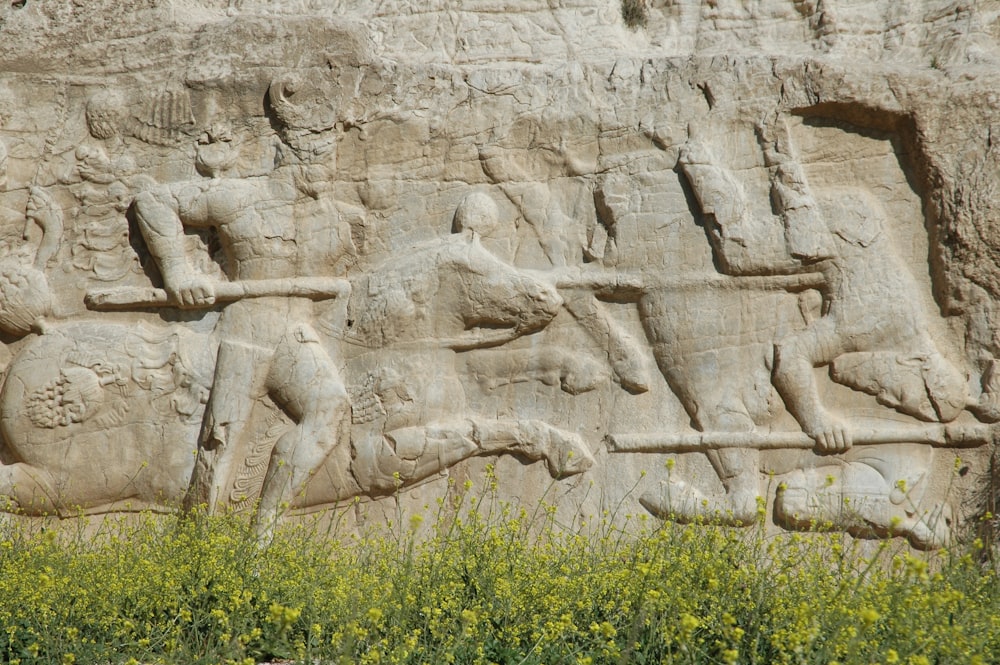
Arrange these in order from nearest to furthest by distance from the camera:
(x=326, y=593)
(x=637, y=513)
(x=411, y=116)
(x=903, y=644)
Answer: (x=903, y=644), (x=326, y=593), (x=637, y=513), (x=411, y=116)

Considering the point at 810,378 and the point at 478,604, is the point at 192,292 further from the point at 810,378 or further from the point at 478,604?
the point at 810,378

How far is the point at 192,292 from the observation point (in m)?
6.37

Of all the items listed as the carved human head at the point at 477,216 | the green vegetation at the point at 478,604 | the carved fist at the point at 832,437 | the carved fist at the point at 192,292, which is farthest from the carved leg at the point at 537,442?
the carved fist at the point at 192,292

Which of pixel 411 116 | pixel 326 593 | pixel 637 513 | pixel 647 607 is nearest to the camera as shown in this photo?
pixel 647 607

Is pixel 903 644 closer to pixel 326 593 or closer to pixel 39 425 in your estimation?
pixel 326 593

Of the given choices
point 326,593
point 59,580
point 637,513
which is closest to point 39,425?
point 59,580

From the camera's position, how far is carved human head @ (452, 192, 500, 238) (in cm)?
644

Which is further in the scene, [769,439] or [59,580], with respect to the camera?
[769,439]

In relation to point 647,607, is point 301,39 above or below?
above

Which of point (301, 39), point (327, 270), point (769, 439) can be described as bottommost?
point (769, 439)

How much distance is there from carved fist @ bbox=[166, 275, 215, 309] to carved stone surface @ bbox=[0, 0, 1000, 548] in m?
0.03

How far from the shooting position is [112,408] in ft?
20.8

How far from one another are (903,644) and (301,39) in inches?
191

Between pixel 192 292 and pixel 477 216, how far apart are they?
174 centimetres
